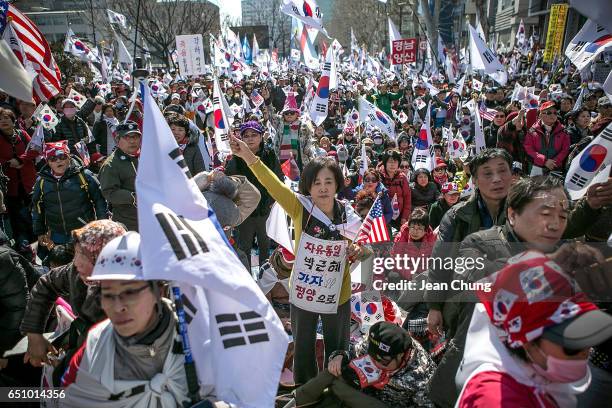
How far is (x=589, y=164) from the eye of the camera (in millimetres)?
3170

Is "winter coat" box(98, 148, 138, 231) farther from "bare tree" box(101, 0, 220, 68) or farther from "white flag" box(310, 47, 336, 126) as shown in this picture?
"bare tree" box(101, 0, 220, 68)

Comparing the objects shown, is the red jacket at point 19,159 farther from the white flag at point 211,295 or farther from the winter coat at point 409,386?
the winter coat at point 409,386

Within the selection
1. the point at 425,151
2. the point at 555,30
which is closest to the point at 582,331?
the point at 425,151

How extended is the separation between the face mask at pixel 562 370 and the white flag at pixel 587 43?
4.74m

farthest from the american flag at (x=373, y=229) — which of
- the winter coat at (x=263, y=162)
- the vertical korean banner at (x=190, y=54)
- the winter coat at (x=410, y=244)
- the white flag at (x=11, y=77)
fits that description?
the vertical korean banner at (x=190, y=54)

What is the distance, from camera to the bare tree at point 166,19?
29281 mm

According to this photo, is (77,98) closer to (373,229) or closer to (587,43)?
(373,229)

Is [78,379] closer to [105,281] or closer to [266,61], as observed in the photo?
[105,281]

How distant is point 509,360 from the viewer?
139cm

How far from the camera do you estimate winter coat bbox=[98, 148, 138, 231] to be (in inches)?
170

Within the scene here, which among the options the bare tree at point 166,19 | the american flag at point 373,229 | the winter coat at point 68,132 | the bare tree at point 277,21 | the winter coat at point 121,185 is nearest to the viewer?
the american flag at point 373,229

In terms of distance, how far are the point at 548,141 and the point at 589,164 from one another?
164 inches

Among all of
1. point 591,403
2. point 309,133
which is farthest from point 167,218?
point 309,133

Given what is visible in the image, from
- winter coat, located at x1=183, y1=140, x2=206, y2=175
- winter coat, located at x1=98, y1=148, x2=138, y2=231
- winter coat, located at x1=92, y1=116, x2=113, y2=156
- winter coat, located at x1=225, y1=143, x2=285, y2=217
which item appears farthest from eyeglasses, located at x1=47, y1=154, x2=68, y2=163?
winter coat, located at x1=92, y1=116, x2=113, y2=156
